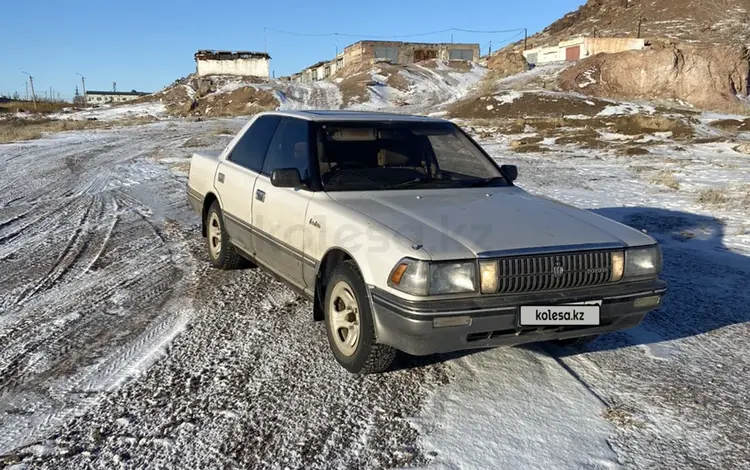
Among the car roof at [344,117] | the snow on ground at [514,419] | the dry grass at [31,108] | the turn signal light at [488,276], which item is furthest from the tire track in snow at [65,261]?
the dry grass at [31,108]

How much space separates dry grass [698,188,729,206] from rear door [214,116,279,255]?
6949mm

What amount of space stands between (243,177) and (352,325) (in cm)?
215

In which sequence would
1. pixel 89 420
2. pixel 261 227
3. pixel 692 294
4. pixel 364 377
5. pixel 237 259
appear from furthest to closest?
1. pixel 237 259
2. pixel 692 294
3. pixel 261 227
4. pixel 364 377
5. pixel 89 420

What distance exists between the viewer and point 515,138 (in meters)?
20.5

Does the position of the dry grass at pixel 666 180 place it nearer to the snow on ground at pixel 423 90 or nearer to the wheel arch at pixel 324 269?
the wheel arch at pixel 324 269

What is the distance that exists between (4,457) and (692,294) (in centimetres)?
513

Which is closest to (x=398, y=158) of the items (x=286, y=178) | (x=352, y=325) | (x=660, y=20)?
(x=286, y=178)

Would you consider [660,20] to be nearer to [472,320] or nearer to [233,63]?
[233,63]

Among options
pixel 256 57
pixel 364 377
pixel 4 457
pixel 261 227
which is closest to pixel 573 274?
pixel 364 377

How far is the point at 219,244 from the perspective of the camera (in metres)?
5.84

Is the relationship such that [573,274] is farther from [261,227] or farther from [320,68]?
[320,68]

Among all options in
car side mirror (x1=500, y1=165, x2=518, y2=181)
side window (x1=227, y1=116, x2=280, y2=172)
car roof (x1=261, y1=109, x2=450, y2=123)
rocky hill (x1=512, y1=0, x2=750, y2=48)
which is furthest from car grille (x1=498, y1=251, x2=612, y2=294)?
rocky hill (x1=512, y1=0, x2=750, y2=48)

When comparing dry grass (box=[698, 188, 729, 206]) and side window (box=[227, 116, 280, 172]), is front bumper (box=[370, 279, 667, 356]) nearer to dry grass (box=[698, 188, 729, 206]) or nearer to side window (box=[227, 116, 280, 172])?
side window (box=[227, 116, 280, 172])

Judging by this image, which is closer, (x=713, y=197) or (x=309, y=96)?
(x=713, y=197)
